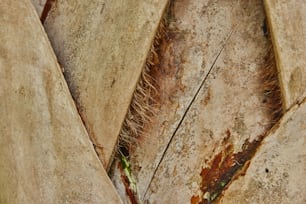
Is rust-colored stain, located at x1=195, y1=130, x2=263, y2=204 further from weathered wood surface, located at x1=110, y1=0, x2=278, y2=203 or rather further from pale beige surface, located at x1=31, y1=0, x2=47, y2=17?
pale beige surface, located at x1=31, y1=0, x2=47, y2=17

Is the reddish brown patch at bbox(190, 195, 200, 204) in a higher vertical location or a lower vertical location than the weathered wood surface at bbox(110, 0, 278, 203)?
lower

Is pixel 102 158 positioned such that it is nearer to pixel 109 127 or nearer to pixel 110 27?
pixel 109 127

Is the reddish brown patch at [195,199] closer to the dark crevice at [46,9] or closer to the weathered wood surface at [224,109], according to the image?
the weathered wood surface at [224,109]

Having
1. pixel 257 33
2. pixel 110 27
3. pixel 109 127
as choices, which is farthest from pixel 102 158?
pixel 257 33

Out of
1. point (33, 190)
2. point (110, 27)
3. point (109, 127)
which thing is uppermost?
point (110, 27)

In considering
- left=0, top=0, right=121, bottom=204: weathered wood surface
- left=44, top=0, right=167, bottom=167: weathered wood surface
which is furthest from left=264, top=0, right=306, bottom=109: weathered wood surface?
left=0, top=0, right=121, bottom=204: weathered wood surface

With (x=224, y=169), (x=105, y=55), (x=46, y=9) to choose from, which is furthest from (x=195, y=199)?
(x=46, y=9)

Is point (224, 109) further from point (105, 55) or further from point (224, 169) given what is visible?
point (105, 55)

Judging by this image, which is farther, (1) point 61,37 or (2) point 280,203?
(1) point 61,37
